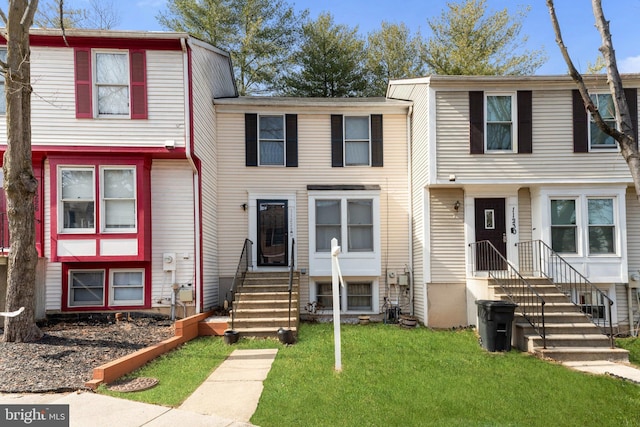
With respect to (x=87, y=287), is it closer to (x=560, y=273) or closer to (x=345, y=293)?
(x=345, y=293)

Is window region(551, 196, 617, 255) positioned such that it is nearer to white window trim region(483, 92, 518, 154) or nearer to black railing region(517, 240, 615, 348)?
black railing region(517, 240, 615, 348)

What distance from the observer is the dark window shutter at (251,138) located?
38.2 ft

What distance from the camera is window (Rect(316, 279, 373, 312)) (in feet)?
38.0

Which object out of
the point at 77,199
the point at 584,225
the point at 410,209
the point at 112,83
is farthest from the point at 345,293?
the point at 112,83

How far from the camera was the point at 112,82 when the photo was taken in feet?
31.6

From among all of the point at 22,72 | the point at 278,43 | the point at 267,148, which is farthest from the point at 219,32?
the point at 22,72

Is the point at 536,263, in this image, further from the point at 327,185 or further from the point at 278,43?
the point at 278,43

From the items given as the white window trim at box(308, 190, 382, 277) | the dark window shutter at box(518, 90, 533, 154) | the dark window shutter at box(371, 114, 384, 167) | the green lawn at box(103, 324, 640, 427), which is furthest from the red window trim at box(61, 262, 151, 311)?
the dark window shutter at box(518, 90, 533, 154)

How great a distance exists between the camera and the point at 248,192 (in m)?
11.6

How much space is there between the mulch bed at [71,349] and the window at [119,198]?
211cm

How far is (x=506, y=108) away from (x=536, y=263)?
12.4 ft

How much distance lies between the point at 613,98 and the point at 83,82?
995 centimetres

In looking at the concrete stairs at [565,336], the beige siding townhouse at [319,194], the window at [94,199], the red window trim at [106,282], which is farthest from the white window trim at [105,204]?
the concrete stairs at [565,336]

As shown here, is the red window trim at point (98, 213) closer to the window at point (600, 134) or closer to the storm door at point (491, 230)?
the storm door at point (491, 230)
